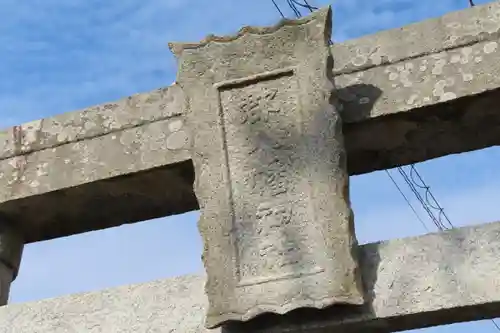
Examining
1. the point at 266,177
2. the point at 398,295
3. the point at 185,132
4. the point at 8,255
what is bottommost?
the point at 398,295

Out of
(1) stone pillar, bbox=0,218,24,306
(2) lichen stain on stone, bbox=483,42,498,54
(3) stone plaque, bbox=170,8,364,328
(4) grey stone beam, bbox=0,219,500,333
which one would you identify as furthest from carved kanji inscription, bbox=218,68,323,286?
(1) stone pillar, bbox=0,218,24,306

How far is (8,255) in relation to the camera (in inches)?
152

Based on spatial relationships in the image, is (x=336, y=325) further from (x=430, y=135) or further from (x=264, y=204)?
(x=430, y=135)

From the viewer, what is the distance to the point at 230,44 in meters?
3.50

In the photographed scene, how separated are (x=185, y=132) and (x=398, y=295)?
1.19m

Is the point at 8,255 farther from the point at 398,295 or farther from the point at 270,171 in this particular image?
the point at 398,295

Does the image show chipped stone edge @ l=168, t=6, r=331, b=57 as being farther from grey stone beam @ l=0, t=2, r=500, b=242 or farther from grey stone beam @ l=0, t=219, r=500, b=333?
grey stone beam @ l=0, t=219, r=500, b=333

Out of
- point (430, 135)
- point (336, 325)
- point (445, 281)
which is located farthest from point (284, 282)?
point (430, 135)

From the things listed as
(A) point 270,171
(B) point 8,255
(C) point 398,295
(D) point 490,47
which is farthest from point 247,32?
(B) point 8,255

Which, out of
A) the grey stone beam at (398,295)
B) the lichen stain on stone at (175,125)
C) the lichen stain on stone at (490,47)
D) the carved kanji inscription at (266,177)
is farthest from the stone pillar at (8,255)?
the lichen stain on stone at (490,47)

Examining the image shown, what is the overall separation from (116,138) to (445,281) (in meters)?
1.61

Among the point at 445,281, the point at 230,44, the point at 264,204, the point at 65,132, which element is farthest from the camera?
the point at 65,132

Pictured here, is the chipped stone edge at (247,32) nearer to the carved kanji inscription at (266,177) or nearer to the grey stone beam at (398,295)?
the carved kanji inscription at (266,177)

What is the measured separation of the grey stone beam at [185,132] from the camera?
3.37m
